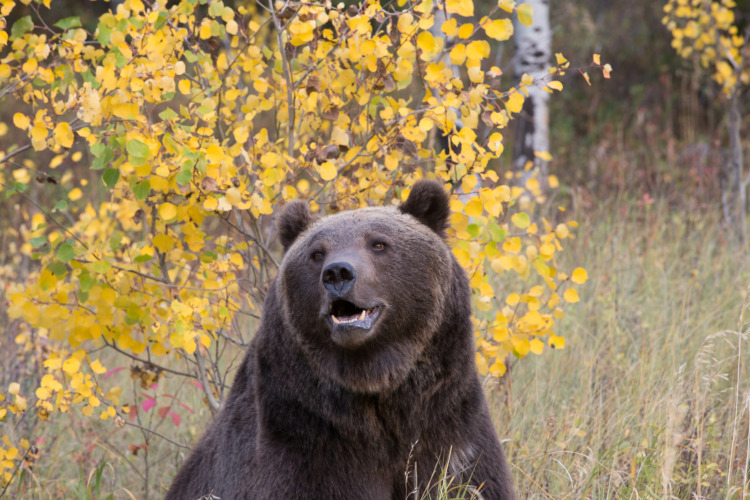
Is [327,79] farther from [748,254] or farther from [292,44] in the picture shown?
[748,254]

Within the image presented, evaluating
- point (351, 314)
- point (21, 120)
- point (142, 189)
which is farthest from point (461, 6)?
point (21, 120)

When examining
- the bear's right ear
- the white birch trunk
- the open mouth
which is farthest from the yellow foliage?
the white birch trunk

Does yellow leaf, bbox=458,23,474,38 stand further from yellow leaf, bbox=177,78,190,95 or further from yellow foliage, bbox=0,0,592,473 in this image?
yellow leaf, bbox=177,78,190,95

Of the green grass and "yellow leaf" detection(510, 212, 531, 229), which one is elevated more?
"yellow leaf" detection(510, 212, 531, 229)

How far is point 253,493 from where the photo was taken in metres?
2.81

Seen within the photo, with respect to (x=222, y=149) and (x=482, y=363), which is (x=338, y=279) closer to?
(x=222, y=149)

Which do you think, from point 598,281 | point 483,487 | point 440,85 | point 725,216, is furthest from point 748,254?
point 483,487

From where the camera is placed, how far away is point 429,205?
3.14 metres

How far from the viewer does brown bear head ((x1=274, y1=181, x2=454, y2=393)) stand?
2.72 metres

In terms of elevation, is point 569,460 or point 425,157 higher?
point 425,157

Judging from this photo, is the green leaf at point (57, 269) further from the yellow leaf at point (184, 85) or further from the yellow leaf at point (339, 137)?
the yellow leaf at point (339, 137)

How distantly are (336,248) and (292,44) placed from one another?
1.21 metres

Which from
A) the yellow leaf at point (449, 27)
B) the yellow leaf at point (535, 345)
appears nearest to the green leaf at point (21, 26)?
the yellow leaf at point (449, 27)

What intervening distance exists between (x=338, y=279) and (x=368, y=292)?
0.15 meters
